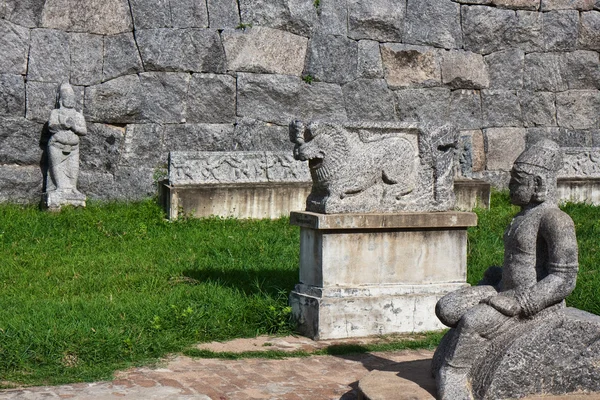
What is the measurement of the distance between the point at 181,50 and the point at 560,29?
631cm

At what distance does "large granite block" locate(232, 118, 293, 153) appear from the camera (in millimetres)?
13672

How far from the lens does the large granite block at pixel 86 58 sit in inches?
511

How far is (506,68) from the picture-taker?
15.4 meters

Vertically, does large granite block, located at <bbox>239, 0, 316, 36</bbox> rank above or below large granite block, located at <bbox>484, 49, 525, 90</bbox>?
above

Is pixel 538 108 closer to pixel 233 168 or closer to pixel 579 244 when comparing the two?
pixel 579 244

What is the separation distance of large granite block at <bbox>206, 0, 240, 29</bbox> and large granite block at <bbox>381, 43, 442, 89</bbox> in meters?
2.37

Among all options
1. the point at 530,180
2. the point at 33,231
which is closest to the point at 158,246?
the point at 33,231

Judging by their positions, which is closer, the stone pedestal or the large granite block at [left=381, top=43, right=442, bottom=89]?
the stone pedestal

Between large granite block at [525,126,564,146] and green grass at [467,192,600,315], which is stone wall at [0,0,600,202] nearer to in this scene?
large granite block at [525,126,564,146]

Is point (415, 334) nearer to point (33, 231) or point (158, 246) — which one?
point (158, 246)

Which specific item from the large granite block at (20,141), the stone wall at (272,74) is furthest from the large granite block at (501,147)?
the large granite block at (20,141)

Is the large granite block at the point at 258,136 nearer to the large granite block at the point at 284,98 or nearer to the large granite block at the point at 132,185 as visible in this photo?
the large granite block at the point at 284,98

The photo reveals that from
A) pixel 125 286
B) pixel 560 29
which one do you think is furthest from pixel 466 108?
pixel 125 286

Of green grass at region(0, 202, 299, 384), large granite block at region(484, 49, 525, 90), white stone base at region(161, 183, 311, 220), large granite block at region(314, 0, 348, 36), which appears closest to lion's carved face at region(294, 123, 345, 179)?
green grass at region(0, 202, 299, 384)
